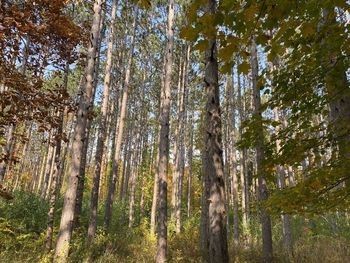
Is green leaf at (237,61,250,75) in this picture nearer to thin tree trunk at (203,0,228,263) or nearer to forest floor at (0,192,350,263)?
thin tree trunk at (203,0,228,263)

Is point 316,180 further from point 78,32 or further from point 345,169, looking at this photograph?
point 78,32

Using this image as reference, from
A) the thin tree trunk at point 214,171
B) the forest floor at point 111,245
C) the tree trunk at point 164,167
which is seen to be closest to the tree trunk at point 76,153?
the forest floor at point 111,245

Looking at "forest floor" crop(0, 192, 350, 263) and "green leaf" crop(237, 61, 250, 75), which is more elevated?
"green leaf" crop(237, 61, 250, 75)

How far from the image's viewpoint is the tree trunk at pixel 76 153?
670 centimetres

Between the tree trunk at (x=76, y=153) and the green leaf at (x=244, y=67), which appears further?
the tree trunk at (x=76, y=153)

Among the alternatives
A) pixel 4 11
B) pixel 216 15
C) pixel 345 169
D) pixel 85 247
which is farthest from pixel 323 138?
pixel 85 247

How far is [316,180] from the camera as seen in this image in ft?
10.3

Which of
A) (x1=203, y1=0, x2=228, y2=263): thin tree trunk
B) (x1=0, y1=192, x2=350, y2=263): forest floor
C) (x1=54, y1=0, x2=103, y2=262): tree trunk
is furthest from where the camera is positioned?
(x1=0, y1=192, x2=350, y2=263): forest floor

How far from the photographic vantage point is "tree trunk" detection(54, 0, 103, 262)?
670cm

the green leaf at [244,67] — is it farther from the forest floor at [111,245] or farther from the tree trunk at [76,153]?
the forest floor at [111,245]

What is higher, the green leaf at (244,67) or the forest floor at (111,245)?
the green leaf at (244,67)

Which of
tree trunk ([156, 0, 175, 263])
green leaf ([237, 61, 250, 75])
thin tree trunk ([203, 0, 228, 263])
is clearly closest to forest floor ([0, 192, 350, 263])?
tree trunk ([156, 0, 175, 263])

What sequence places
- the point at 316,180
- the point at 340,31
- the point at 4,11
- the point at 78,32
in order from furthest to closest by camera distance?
the point at 78,32
the point at 4,11
the point at 316,180
the point at 340,31

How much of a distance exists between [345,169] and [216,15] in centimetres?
215
